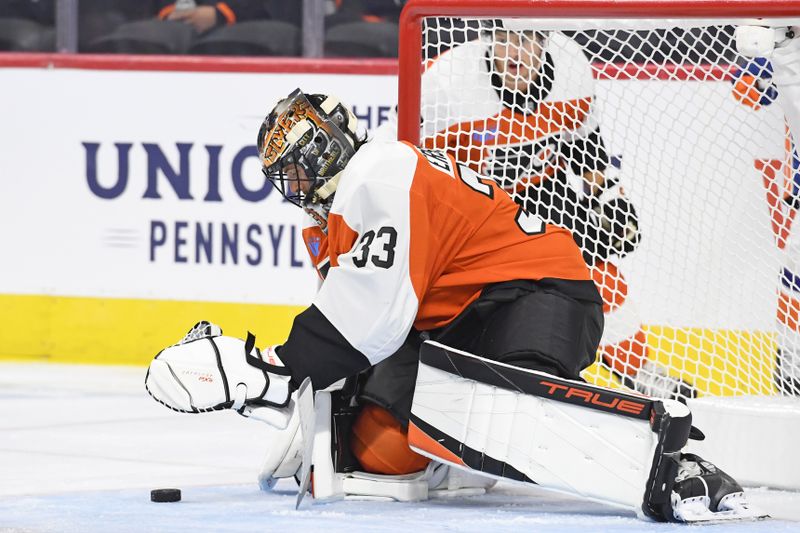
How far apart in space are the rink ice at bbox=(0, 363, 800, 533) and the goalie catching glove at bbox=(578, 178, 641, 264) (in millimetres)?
874

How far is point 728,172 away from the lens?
4.02m

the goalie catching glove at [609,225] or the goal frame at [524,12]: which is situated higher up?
the goal frame at [524,12]

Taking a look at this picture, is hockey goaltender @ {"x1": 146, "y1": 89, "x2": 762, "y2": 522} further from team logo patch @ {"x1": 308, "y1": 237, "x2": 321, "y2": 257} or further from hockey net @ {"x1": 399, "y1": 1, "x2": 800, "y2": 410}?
hockey net @ {"x1": 399, "y1": 1, "x2": 800, "y2": 410}

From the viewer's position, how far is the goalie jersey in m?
2.73

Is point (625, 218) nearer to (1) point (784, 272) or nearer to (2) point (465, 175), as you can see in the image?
(1) point (784, 272)

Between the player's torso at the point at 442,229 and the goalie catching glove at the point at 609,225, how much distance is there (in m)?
0.86

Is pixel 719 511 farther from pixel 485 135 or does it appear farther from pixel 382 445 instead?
pixel 485 135

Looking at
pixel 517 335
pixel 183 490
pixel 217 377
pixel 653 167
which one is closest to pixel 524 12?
pixel 517 335

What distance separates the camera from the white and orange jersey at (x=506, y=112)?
3658 millimetres

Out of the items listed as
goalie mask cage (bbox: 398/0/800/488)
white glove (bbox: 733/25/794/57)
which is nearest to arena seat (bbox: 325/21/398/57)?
goalie mask cage (bbox: 398/0/800/488)

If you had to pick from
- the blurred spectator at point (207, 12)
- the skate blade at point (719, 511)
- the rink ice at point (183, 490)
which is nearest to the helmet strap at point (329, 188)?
the rink ice at point (183, 490)

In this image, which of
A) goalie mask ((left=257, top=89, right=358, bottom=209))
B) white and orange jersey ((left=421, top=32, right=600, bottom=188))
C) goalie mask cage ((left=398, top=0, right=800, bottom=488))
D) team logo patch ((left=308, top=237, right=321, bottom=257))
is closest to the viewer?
goalie mask ((left=257, top=89, right=358, bottom=209))

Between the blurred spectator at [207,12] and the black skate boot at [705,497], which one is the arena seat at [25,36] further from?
the black skate boot at [705,497]

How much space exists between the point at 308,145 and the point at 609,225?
4.20 ft
